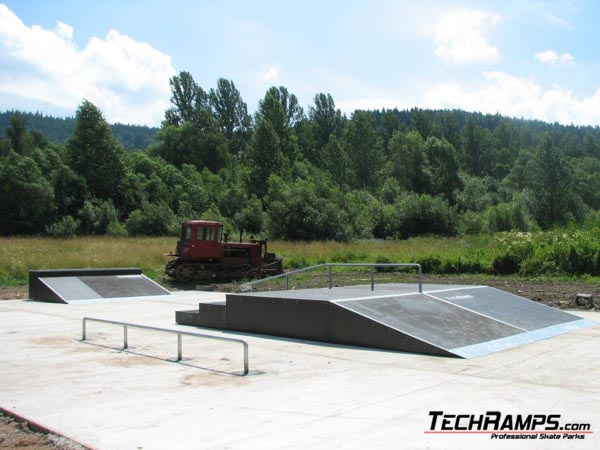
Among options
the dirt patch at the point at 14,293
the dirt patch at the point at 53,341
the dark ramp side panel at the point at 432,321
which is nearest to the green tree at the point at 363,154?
the dirt patch at the point at 14,293

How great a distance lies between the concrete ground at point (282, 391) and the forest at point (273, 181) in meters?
23.1

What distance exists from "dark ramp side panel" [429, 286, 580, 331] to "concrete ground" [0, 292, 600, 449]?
803mm

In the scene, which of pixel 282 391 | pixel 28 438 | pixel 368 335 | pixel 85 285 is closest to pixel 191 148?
pixel 85 285

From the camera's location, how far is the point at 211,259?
24781 millimetres

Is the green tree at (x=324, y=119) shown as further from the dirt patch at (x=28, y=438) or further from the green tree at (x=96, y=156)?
→ the dirt patch at (x=28, y=438)

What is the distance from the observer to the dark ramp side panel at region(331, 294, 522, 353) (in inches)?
379

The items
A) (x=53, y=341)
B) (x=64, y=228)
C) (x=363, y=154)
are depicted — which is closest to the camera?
(x=53, y=341)

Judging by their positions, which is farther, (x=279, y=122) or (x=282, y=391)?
(x=279, y=122)

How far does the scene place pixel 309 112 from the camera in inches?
3976

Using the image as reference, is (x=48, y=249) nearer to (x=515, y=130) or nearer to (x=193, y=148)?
(x=193, y=148)

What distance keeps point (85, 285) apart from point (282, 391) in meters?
13.9

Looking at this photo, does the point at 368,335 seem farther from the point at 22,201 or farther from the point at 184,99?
the point at 184,99

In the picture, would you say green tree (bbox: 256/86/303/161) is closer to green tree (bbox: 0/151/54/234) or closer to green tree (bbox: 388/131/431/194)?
green tree (bbox: 388/131/431/194)

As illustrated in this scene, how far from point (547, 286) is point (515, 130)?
4285 inches
